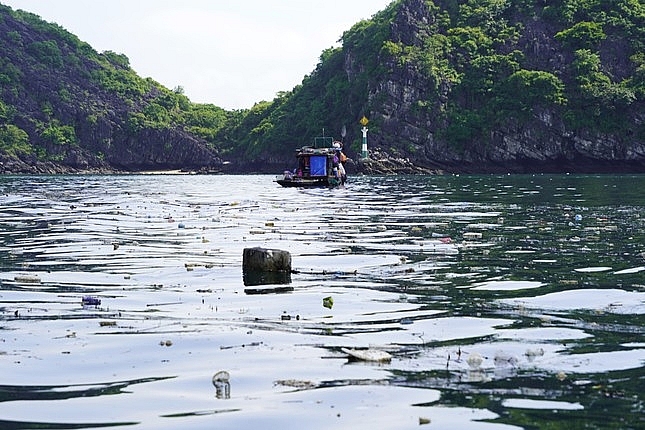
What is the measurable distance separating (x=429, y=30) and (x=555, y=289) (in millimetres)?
116266

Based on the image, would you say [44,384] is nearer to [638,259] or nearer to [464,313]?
[464,313]

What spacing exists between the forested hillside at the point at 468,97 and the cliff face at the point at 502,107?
0.49ft

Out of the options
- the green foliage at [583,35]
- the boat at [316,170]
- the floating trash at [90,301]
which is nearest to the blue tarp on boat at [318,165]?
the boat at [316,170]

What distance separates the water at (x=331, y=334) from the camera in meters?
6.51

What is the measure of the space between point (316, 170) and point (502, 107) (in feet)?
188

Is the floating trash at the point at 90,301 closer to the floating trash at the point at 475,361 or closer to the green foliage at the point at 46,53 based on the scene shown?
the floating trash at the point at 475,361

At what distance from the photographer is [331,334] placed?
9.23 metres

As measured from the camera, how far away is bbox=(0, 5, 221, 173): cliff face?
162 m

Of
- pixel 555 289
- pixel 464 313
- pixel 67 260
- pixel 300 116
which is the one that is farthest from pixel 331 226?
pixel 300 116

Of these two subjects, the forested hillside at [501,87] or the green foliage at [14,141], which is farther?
the green foliage at [14,141]

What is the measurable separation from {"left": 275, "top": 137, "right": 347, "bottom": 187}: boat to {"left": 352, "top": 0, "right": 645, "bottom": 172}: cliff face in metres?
47.4

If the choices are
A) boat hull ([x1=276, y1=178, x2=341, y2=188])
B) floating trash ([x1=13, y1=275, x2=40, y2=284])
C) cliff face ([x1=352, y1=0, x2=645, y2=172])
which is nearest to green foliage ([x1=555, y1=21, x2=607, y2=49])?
cliff face ([x1=352, y1=0, x2=645, y2=172])

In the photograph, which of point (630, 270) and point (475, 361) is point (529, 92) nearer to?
point (630, 270)

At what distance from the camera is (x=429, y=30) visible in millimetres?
124938
